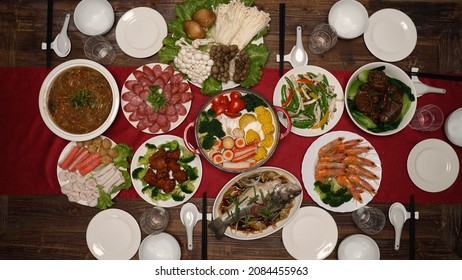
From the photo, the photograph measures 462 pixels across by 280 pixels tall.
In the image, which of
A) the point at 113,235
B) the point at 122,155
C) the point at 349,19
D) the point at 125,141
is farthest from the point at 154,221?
the point at 349,19

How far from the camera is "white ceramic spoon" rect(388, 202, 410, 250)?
3.42 meters

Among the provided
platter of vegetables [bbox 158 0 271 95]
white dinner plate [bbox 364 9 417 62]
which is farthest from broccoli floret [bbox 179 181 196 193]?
white dinner plate [bbox 364 9 417 62]

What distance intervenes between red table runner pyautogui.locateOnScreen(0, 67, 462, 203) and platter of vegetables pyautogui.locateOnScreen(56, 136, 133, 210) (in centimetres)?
11

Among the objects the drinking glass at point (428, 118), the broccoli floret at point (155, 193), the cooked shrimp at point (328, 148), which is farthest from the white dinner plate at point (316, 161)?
the broccoli floret at point (155, 193)

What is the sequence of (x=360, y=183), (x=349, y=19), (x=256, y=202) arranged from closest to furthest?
(x=256, y=202) → (x=360, y=183) → (x=349, y=19)

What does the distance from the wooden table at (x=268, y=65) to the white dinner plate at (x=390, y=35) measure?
69mm

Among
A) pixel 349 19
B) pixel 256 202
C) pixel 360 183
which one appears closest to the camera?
pixel 256 202

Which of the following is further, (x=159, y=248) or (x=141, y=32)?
(x=141, y=32)

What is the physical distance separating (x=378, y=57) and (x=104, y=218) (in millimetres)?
2712

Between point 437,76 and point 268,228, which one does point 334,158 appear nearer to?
point 268,228

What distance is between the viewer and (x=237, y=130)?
10.9 ft

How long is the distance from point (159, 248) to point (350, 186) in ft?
5.42

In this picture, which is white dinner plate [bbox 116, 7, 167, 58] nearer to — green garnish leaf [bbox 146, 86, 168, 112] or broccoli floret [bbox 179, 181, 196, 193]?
green garnish leaf [bbox 146, 86, 168, 112]

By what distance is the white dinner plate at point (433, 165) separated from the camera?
3484 millimetres
